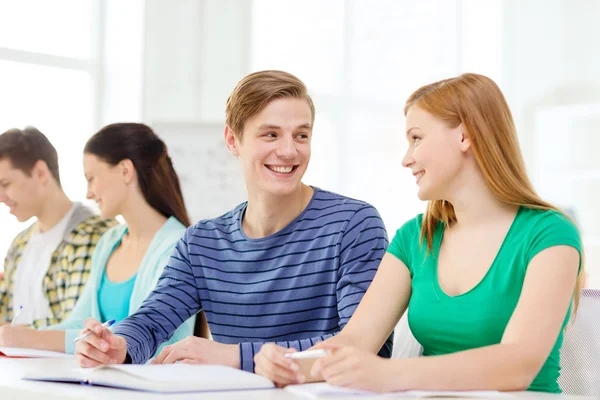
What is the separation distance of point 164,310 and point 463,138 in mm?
798

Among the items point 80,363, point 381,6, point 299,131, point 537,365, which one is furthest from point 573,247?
point 381,6

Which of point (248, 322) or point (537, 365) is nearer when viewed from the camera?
point (537, 365)

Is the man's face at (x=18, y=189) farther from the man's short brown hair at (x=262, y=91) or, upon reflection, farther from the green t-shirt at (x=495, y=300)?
the green t-shirt at (x=495, y=300)

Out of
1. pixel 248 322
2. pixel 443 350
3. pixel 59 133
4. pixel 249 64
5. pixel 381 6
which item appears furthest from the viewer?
pixel 381 6

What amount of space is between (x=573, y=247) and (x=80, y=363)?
3.06ft

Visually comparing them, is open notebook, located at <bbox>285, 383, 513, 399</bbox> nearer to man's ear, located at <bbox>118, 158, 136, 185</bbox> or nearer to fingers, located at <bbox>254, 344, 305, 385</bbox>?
fingers, located at <bbox>254, 344, 305, 385</bbox>

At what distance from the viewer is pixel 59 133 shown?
5.03m

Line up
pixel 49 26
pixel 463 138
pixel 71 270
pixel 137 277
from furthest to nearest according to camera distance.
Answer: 1. pixel 49 26
2. pixel 71 270
3. pixel 137 277
4. pixel 463 138

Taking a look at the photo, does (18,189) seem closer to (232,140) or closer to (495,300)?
(232,140)

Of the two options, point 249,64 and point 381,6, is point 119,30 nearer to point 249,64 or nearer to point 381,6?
point 249,64

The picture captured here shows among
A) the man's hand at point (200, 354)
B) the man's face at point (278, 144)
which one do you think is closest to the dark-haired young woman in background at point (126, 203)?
the man's face at point (278, 144)

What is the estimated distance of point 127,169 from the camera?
250cm

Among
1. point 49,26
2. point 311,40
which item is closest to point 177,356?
point 49,26

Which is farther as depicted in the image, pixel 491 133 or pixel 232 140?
pixel 232 140
